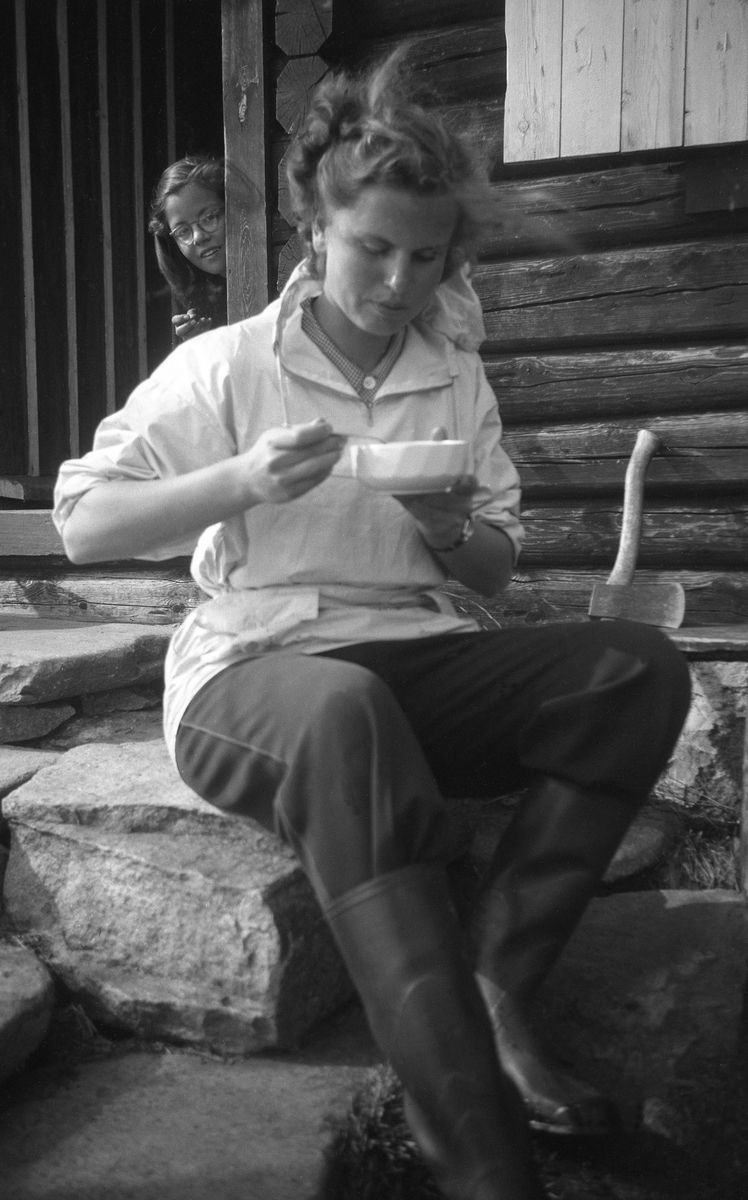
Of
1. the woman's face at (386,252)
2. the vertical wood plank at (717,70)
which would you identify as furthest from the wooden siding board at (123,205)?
the woman's face at (386,252)

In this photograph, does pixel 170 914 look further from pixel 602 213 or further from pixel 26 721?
pixel 602 213

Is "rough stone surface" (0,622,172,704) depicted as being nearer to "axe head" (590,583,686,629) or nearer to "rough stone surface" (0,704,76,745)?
"rough stone surface" (0,704,76,745)

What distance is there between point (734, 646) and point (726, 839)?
1.74ft

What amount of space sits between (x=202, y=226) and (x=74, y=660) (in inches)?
82.5

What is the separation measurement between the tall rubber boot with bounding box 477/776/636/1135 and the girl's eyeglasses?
330cm

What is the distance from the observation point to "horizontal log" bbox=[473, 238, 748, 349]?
3.52 metres

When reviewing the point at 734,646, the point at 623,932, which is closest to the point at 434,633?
the point at 623,932

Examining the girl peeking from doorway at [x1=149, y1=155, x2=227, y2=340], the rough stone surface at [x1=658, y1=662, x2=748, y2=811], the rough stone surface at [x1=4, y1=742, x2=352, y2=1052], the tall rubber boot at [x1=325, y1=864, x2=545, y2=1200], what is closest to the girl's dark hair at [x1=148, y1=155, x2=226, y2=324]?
the girl peeking from doorway at [x1=149, y1=155, x2=227, y2=340]

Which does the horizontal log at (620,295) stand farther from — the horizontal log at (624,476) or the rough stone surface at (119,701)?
the rough stone surface at (119,701)

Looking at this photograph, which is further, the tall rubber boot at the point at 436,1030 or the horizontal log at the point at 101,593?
the horizontal log at the point at 101,593

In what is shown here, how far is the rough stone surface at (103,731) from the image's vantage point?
10.3 feet

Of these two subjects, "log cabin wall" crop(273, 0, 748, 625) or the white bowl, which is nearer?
the white bowl

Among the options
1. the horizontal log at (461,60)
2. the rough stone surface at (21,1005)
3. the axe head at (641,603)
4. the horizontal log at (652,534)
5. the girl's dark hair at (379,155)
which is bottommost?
the rough stone surface at (21,1005)

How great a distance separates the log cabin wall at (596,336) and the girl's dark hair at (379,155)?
68.1 inches
